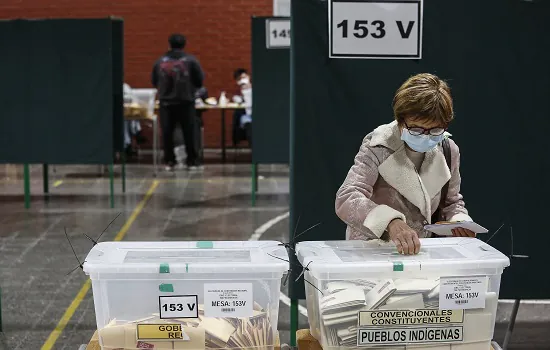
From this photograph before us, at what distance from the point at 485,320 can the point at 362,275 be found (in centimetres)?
34

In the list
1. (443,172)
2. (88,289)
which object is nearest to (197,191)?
(88,289)

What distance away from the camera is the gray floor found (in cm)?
473

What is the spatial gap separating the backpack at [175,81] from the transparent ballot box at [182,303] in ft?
29.3

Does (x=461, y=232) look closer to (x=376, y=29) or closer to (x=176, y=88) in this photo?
(x=376, y=29)

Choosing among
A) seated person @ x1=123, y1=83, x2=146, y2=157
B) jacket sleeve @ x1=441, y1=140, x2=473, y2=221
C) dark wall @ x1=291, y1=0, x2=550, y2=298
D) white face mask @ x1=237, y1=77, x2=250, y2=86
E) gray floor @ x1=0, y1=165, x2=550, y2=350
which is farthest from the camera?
seated person @ x1=123, y1=83, x2=146, y2=157

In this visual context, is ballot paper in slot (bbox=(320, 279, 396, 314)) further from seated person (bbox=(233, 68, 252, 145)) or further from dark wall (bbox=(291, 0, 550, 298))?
seated person (bbox=(233, 68, 252, 145))

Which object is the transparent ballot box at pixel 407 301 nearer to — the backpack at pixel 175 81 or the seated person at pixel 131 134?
the backpack at pixel 175 81

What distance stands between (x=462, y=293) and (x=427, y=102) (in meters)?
0.58

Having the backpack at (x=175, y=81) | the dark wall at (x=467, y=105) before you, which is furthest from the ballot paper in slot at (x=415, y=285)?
the backpack at (x=175, y=81)

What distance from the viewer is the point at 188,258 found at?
2193mm

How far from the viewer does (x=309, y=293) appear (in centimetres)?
231

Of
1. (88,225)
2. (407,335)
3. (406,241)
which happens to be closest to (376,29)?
(406,241)

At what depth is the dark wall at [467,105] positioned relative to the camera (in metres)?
3.50

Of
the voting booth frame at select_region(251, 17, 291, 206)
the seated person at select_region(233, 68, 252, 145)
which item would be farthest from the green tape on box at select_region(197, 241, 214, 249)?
the seated person at select_region(233, 68, 252, 145)
